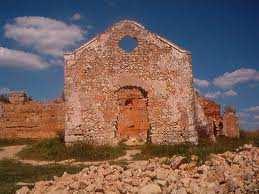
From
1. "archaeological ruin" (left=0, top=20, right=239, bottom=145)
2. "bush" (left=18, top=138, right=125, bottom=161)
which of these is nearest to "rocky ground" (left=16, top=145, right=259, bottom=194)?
"bush" (left=18, top=138, right=125, bottom=161)

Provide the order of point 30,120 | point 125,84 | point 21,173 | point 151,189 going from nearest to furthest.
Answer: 1. point 151,189
2. point 21,173
3. point 125,84
4. point 30,120

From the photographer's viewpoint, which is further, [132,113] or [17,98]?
[17,98]

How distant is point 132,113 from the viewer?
2308cm

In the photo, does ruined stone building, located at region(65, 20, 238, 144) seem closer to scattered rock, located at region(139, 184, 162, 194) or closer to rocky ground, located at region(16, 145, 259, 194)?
rocky ground, located at region(16, 145, 259, 194)

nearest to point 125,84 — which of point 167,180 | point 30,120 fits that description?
point 30,120

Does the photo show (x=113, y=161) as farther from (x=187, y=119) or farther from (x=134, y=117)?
(x=134, y=117)

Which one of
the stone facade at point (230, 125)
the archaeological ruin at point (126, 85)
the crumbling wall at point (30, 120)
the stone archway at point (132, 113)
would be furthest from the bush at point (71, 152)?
the stone facade at point (230, 125)

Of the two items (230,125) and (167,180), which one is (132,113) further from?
(167,180)

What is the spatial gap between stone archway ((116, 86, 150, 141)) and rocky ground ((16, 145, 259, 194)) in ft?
39.7

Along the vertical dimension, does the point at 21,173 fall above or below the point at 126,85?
below

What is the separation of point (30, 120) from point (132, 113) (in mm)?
5818

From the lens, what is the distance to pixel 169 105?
19047mm

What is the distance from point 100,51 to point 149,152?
4.96 metres

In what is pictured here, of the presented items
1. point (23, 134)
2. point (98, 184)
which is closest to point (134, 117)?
point (23, 134)
